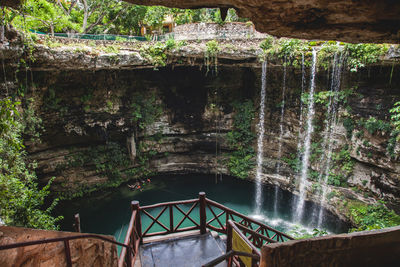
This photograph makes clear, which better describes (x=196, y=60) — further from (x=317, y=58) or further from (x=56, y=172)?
(x=56, y=172)

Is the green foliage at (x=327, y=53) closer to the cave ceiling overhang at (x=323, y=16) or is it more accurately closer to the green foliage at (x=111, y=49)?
the cave ceiling overhang at (x=323, y=16)

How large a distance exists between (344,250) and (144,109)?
39.3ft

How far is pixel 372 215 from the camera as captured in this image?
8.65 meters

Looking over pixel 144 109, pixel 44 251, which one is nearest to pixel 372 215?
pixel 44 251

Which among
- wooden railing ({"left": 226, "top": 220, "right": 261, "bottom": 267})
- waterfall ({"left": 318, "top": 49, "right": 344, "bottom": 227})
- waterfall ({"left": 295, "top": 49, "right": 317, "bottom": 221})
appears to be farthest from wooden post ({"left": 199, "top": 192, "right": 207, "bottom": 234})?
waterfall ({"left": 318, "top": 49, "right": 344, "bottom": 227})

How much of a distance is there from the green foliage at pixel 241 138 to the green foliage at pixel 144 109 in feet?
14.6

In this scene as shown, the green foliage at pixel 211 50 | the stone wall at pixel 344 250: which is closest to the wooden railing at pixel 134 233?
the stone wall at pixel 344 250

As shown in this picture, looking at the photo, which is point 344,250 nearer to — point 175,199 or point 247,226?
point 247,226

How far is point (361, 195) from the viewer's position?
9.69 metres

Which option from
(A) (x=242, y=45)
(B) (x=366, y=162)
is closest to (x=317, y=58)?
(A) (x=242, y=45)

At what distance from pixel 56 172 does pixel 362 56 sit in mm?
13760

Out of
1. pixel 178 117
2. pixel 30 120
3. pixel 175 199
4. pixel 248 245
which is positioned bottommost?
pixel 175 199

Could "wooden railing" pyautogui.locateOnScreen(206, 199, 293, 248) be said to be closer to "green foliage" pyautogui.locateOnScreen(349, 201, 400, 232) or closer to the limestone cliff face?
"green foliage" pyautogui.locateOnScreen(349, 201, 400, 232)

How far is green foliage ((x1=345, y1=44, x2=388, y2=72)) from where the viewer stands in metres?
8.29
